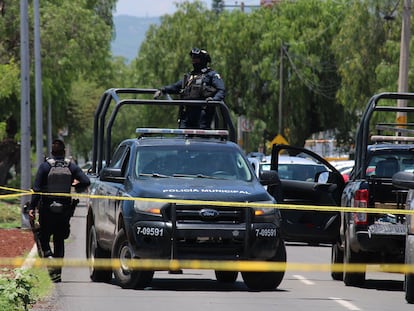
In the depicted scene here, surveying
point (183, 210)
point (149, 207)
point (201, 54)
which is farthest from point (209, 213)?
point (201, 54)

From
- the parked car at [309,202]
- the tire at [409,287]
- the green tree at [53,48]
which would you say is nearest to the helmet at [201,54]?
the parked car at [309,202]

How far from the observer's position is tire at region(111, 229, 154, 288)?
1423 cm

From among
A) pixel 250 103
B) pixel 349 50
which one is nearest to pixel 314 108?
pixel 250 103

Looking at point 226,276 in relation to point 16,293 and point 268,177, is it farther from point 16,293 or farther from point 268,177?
point 16,293

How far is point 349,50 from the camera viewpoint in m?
47.4

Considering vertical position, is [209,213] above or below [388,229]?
→ above

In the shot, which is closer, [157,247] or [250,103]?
[157,247]

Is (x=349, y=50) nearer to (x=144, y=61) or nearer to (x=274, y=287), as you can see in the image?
(x=144, y=61)

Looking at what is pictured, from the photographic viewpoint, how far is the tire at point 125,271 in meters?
14.2

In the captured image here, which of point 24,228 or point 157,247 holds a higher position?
point 157,247

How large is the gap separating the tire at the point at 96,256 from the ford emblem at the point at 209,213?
204 cm

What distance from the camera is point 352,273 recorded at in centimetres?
1589

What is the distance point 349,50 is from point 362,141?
106 ft

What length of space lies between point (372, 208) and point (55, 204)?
3923 millimetres
